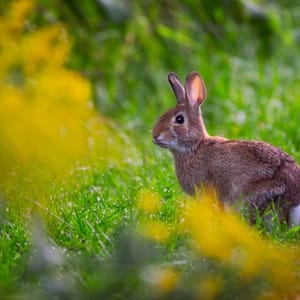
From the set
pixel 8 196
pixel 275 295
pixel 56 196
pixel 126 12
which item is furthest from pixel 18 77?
pixel 126 12

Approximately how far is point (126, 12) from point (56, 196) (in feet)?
8.51

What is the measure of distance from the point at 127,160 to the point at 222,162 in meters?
Result: 1.48

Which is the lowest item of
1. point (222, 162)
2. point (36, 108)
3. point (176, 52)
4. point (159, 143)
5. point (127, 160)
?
point (127, 160)

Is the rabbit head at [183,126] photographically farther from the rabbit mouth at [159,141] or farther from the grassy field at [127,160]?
the grassy field at [127,160]

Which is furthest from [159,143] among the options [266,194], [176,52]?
[176,52]

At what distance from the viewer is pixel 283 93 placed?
29.7ft

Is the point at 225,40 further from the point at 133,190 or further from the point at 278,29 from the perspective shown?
the point at 133,190

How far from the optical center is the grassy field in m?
3.56

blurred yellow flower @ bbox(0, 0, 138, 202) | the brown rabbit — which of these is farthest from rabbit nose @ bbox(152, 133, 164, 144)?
blurred yellow flower @ bbox(0, 0, 138, 202)

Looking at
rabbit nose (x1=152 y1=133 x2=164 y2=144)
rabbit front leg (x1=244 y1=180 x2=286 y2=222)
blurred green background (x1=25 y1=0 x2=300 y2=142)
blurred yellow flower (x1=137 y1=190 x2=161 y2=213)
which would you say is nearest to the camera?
blurred yellow flower (x1=137 y1=190 x2=161 y2=213)

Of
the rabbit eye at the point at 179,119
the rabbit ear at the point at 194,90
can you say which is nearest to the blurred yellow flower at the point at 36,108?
the rabbit eye at the point at 179,119

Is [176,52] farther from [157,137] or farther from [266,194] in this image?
[266,194]

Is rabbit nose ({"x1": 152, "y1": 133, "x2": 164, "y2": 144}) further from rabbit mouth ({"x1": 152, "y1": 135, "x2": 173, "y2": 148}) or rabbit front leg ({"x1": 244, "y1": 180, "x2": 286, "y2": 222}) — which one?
rabbit front leg ({"x1": 244, "y1": 180, "x2": 286, "y2": 222})

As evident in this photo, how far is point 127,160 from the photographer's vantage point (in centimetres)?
710
